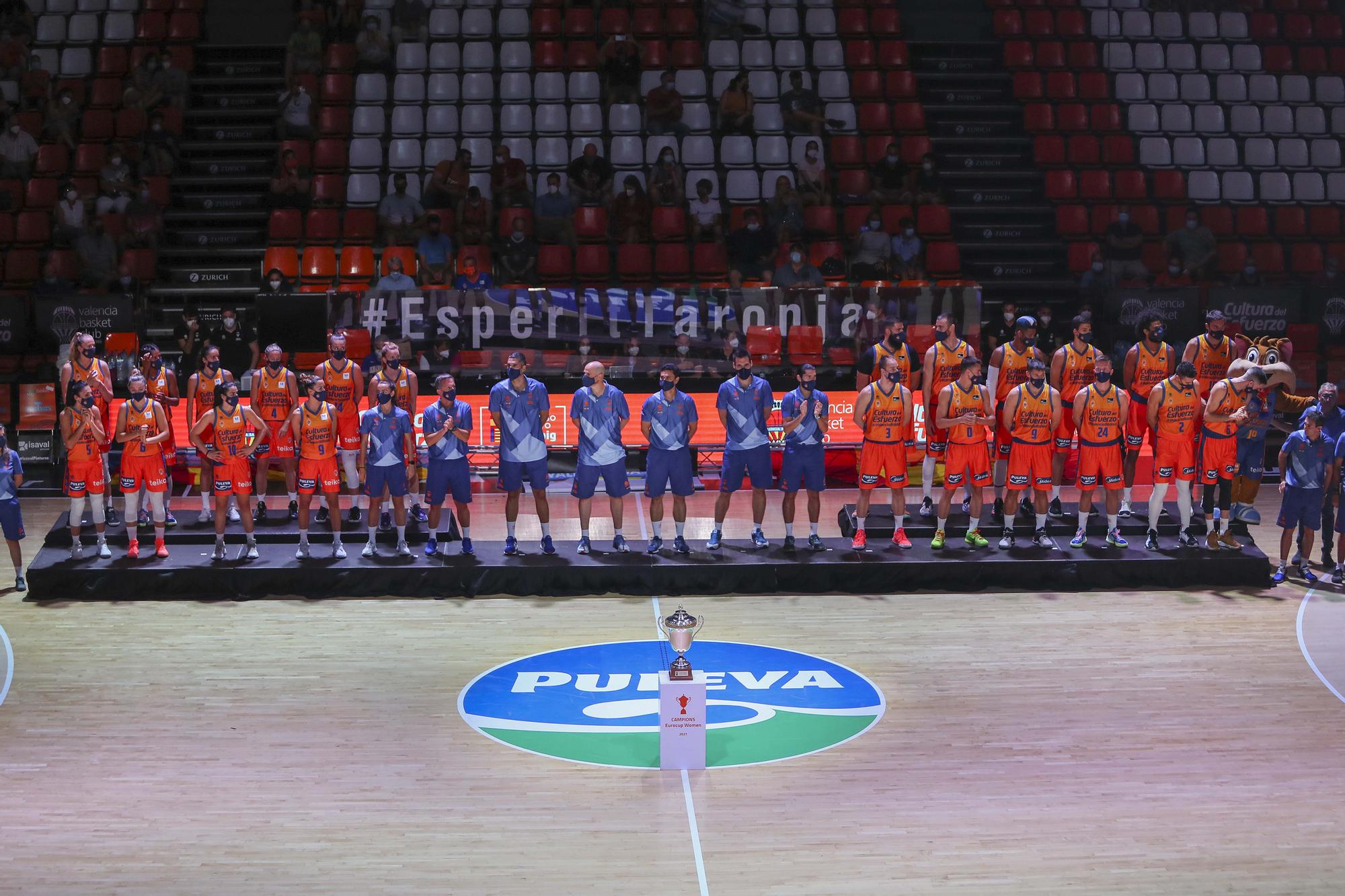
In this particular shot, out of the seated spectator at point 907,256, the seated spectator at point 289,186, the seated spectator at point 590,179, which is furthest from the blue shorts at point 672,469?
the seated spectator at point 289,186

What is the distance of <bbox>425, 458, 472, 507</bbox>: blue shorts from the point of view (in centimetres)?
1150

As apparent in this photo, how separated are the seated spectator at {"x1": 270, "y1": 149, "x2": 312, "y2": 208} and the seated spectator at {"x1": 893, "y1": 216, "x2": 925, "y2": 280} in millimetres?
7730

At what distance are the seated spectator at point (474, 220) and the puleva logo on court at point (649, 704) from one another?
815 cm

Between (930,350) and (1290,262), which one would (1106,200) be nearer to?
(1290,262)

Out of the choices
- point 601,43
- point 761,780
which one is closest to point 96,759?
point 761,780

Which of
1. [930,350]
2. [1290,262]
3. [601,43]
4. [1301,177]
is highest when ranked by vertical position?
[601,43]

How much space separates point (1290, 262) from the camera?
60.3 ft

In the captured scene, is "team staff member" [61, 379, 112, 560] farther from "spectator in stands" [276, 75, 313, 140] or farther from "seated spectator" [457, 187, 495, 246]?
"spectator in stands" [276, 75, 313, 140]

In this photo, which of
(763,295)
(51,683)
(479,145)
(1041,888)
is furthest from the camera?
(479,145)

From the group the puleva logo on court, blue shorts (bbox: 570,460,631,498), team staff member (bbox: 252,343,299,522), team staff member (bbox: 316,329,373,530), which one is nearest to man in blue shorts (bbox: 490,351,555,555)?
blue shorts (bbox: 570,460,631,498)

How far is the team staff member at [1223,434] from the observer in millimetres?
11617

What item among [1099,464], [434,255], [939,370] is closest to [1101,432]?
[1099,464]

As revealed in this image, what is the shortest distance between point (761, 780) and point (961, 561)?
4536 mm

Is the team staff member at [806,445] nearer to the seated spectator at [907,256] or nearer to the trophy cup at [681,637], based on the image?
the trophy cup at [681,637]
